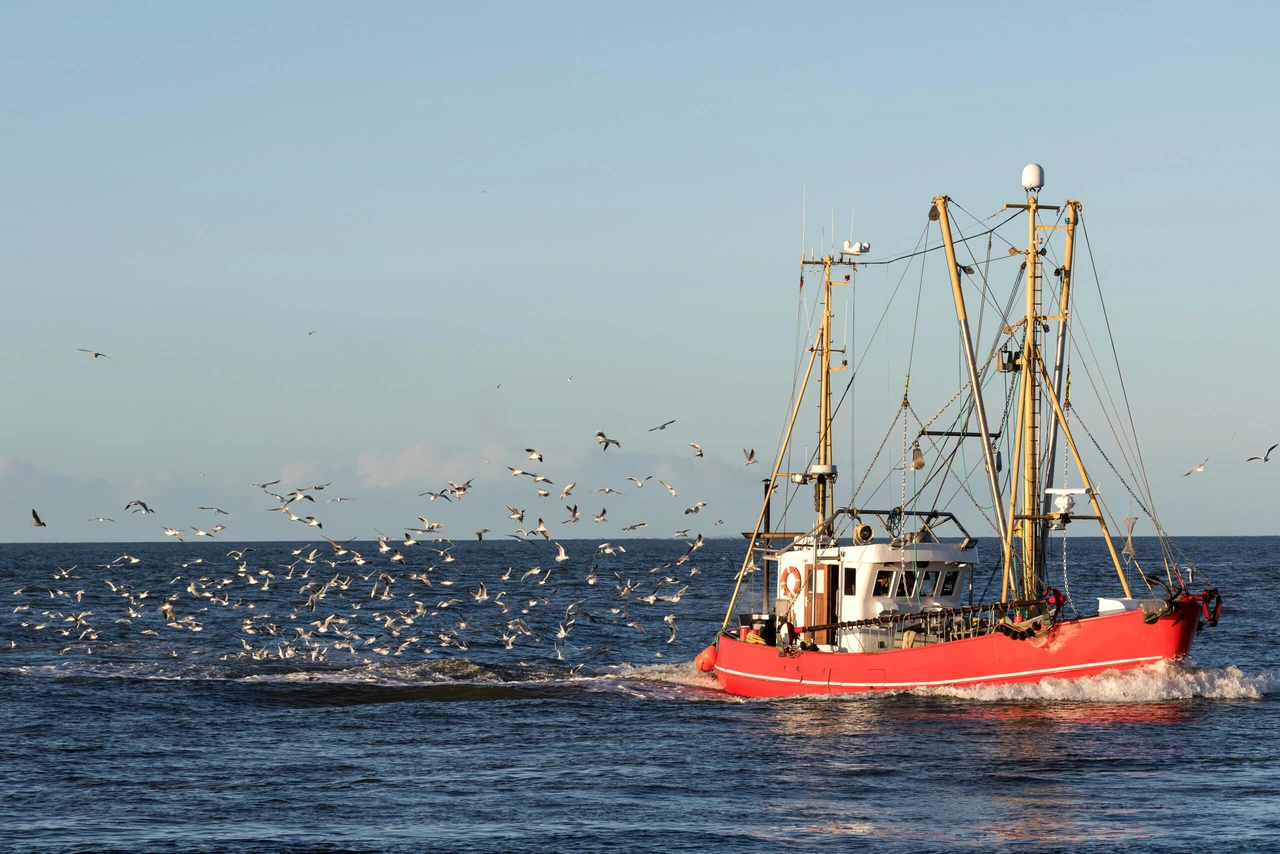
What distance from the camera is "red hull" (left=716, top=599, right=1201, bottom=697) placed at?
A: 3111 centimetres

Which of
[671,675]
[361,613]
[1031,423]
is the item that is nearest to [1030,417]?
[1031,423]

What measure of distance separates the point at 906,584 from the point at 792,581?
3349mm

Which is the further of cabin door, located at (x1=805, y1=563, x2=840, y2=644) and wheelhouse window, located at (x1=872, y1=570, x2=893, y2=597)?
cabin door, located at (x1=805, y1=563, x2=840, y2=644)

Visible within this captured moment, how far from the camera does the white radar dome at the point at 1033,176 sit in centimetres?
3622

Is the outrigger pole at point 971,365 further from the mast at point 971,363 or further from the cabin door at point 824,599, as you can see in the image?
the cabin door at point 824,599

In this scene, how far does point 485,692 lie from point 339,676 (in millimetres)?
6121

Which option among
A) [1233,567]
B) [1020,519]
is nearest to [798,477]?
[1020,519]

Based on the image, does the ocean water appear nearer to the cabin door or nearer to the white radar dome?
the cabin door

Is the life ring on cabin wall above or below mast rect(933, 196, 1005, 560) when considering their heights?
below

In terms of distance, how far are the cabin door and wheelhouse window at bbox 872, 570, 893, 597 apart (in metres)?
1.20

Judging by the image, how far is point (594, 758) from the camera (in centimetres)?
2809

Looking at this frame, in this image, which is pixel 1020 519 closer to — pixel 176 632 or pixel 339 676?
pixel 339 676

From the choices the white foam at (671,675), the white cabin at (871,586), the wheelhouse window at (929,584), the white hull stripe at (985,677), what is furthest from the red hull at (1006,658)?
the white foam at (671,675)


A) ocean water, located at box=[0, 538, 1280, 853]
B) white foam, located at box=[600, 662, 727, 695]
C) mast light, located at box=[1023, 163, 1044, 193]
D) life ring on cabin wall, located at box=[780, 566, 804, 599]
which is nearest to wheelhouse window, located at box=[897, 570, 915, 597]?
life ring on cabin wall, located at box=[780, 566, 804, 599]
